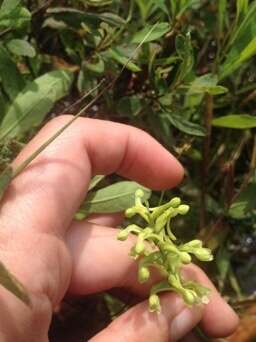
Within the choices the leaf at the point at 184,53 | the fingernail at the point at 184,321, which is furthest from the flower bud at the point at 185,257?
the leaf at the point at 184,53

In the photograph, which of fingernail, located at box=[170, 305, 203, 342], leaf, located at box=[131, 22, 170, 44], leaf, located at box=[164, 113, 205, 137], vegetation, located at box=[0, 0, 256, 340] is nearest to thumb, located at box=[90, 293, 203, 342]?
fingernail, located at box=[170, 305, 203, 342]

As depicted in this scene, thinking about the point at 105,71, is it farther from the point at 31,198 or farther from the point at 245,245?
the point at 245,245

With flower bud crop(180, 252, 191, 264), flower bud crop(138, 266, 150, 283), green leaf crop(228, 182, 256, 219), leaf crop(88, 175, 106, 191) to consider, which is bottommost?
green leaf crop(228, 182, 256, 219)

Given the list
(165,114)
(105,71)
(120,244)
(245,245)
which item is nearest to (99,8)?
(105,71)

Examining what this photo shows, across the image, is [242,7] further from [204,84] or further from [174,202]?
[174,202]

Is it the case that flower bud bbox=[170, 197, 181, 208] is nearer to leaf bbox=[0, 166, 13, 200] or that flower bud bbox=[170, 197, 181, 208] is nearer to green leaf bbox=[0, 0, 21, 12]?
leaf bbox=[0, 166, 13, 200]

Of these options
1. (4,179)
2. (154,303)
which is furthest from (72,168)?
(154,303)
